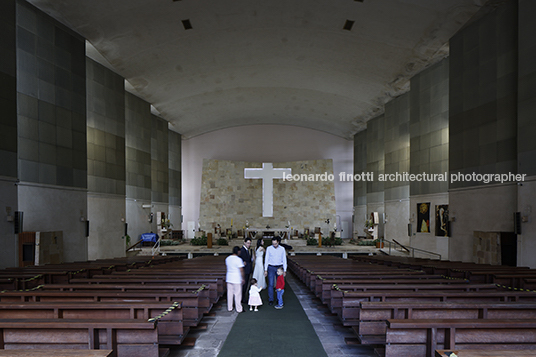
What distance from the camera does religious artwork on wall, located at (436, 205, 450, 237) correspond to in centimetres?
1380

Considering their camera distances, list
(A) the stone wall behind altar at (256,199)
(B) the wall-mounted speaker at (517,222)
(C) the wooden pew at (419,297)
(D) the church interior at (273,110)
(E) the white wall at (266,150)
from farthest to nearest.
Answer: (E) the white wall at (266,150), (A) the stone wall behind altar at (256,199), (D) the church interior at (273,110), (B) the wall-mounted speaker at (517,222), (C) the wooden pew at (419,297)

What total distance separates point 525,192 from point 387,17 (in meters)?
7.73

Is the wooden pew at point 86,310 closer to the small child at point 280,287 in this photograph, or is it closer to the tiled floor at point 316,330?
the tiled floor at point 316,330

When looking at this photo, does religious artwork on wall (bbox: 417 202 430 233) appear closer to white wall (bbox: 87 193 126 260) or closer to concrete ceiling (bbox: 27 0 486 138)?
concrete ceiling (bbox: 27 0 486 138)

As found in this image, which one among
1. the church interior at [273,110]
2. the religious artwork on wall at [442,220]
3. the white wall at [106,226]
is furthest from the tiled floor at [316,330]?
the white wall at [106,226]

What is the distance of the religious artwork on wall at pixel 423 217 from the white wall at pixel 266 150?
42.7 ft

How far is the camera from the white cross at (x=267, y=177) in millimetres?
26891

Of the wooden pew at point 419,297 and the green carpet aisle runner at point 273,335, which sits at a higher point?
the wooden pew at point 419,297

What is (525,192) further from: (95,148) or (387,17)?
(95,148)

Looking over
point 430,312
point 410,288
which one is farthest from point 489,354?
point 410,288

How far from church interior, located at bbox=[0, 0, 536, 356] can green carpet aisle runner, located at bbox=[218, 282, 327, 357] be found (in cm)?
71

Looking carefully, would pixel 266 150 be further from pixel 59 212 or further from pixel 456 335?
pixel 456 335

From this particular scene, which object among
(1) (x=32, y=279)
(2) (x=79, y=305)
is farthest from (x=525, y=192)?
(1) (x=32, y=279)

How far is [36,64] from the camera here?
1088 centimetres
